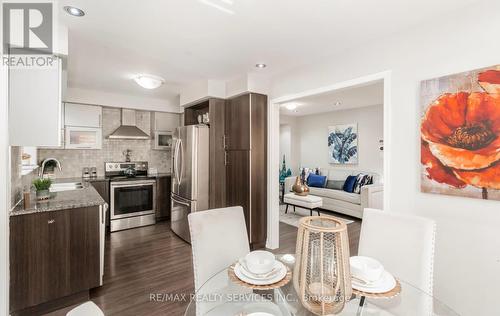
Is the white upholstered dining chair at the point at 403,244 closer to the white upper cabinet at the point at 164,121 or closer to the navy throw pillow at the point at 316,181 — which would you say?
the navy throw pillow at the point at 316,181

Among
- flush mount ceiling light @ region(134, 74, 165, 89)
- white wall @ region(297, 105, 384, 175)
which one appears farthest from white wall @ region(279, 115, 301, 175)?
flush mount ceiling light @ region(134, 74, 165, 89)

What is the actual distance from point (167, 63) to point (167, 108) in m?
2.35

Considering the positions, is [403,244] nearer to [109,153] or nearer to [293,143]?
[109,153]

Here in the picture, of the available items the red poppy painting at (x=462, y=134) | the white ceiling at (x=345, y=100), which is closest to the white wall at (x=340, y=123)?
the white ceiling at (x=345, y=100)

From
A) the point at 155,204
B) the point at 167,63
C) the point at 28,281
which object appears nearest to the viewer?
the point at 28,281

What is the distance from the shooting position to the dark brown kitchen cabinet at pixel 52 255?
1956 mm

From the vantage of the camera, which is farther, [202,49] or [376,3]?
[202,49]

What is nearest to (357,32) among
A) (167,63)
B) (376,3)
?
(376,3)

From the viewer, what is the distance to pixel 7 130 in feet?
6.12

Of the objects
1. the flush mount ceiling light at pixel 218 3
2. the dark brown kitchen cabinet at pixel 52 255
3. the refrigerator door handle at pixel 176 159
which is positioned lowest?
the dark brown kitchen cabinet at pixel 52 255

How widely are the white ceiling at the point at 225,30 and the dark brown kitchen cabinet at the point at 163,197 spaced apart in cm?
230

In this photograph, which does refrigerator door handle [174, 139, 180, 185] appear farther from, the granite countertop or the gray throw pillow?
the gray throw pillow

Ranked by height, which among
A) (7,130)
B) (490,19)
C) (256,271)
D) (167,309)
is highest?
(490,19)

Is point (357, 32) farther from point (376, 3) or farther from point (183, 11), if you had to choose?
point (183, 11)
